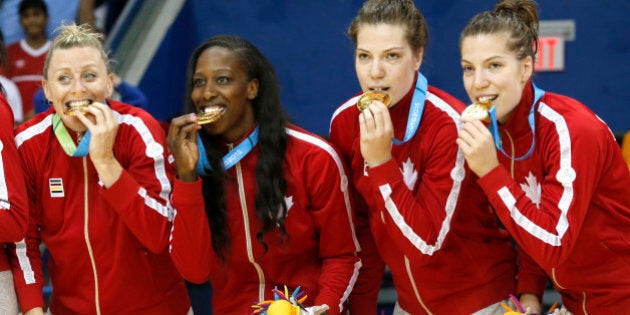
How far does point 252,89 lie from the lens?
4211 millimetres

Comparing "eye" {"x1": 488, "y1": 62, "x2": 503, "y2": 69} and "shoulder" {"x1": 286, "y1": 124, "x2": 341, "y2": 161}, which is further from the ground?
"eye" {"x1": 488, "y1": 62, "x2": 503, "y2": 69}

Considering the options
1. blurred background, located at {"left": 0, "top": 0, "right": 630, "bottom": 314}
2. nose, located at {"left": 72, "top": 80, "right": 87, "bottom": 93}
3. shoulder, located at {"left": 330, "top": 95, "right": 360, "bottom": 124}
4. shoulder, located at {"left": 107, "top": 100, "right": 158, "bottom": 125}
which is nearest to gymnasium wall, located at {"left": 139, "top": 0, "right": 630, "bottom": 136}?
blurred background, located at {"left": 0, "top": 0, "right": 630, "bottom": 314}

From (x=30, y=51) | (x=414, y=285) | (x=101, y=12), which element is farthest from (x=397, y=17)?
(x=101, y=12)

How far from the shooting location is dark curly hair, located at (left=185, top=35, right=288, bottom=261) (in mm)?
4109

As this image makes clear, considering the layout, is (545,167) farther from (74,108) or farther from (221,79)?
(74,108)

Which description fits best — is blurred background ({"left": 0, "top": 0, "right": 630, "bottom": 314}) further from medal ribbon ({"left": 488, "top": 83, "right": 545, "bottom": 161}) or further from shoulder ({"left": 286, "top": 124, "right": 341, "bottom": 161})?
medal ribbon ({"left": 488, "top": 83, "right": 545, "bottom": 161})

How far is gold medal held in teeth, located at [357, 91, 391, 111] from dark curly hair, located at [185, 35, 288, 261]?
38 cm

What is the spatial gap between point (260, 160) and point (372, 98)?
0.50 meters

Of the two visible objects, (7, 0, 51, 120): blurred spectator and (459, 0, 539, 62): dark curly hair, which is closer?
(459, 0, 539, 62): dark curly hair

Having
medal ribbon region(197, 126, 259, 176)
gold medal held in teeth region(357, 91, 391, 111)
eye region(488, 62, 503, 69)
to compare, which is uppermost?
eye region(488, 62, 503, 69)

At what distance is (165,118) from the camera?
22.9 ft

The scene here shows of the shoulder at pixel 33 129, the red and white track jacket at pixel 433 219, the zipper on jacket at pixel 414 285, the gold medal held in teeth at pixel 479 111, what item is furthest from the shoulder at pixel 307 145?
the shoulder at pixel 33 129

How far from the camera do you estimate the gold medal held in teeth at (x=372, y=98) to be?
12.9 ft

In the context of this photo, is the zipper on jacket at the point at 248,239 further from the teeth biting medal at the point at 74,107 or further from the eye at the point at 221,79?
the teeth biting medal at the point at 74,107
